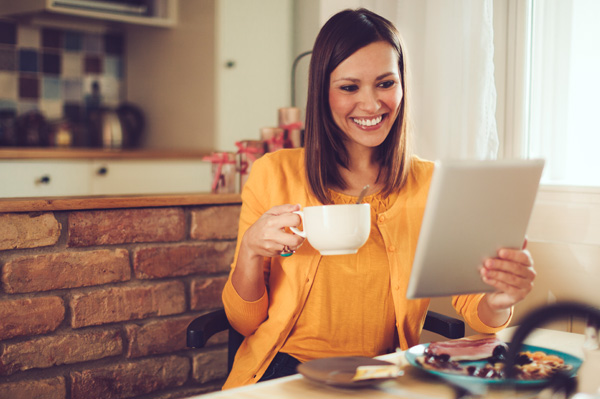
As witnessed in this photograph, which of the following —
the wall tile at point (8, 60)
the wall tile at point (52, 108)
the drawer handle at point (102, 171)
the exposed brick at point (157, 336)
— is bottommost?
the exposed brick at point (157, 336)

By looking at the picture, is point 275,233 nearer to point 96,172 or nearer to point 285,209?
point 285,209

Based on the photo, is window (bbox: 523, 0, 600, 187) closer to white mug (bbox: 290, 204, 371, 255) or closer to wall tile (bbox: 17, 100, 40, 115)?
white mug (bbox: 290, 204, 371, 255)

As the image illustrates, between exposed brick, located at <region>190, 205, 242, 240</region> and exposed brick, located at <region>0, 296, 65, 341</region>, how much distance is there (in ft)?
1.23

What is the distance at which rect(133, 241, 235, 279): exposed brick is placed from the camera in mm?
1566

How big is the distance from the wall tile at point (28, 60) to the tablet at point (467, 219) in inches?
124

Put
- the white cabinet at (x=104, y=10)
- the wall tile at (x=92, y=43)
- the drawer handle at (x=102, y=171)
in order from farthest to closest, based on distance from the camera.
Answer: the wall tile at (x=92, y=43) < the white cabinet at (x=104, y=10) < the drawer handle at (x=102, y=171)

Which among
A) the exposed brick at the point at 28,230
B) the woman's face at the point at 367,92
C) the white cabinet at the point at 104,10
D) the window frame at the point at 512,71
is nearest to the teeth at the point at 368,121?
the woman's face at the point at 367,92

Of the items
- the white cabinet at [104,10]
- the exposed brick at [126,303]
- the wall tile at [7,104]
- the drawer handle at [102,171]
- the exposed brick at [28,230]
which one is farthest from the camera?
the wall tile at [7,104]

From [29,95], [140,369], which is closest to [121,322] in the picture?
[140,369]

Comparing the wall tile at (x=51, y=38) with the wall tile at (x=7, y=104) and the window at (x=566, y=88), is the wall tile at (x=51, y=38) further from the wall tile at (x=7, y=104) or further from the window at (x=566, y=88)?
the window at (x=566, y=88)

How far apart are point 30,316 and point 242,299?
0.46 meters

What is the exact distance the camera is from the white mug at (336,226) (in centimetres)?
101

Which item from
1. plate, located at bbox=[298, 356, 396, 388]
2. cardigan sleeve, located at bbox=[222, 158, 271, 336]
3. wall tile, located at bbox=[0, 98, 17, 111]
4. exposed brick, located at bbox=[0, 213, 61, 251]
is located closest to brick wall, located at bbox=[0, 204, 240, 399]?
exposed brick, located at bbox=[0, 213, 61, 251]

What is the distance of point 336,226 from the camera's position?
1.02m
